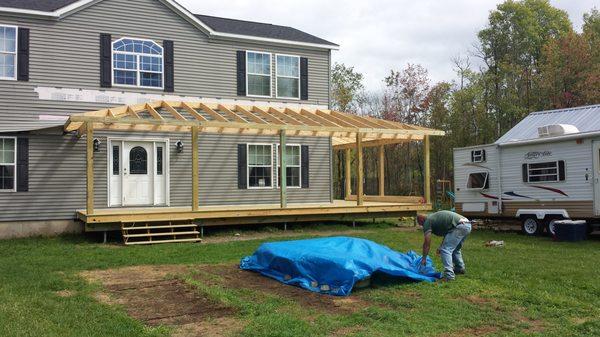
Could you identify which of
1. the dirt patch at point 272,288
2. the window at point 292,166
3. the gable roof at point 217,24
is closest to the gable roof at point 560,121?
the window at point 292,166

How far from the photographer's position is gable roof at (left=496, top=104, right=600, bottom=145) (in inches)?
573

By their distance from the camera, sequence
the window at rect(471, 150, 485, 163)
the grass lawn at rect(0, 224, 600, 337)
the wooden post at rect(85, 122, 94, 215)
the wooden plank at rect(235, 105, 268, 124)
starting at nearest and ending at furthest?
the grass lawn at rect(0, 224, 600, 337) → the wooden post at rect(85, 122, 94, 215) → the wooden plank at rect(235, 105, 268, 124) → the window at rect(471, 150, 485, 163)

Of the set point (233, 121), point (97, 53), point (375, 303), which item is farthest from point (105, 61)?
point (375, 303)

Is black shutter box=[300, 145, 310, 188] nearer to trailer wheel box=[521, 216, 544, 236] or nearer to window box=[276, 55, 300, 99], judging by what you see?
window box=[276, 55, 300, 99]

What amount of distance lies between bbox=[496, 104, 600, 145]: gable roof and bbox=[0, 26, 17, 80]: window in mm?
13175

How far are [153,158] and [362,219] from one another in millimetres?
6809

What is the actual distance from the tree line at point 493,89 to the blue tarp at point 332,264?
19.6 metres

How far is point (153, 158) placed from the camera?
15062 mm

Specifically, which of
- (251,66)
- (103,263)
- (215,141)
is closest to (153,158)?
(215,141)

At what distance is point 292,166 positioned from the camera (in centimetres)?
1703

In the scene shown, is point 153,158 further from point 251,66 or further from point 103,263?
point 103,263

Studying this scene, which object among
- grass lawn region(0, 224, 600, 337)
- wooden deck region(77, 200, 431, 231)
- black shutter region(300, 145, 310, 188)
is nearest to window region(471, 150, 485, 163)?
wooden deck region(77, 200, 431, 231)

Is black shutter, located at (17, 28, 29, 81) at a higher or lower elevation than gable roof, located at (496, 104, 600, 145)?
higher

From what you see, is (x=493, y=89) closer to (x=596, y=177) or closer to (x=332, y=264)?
(x=596, y=177)
